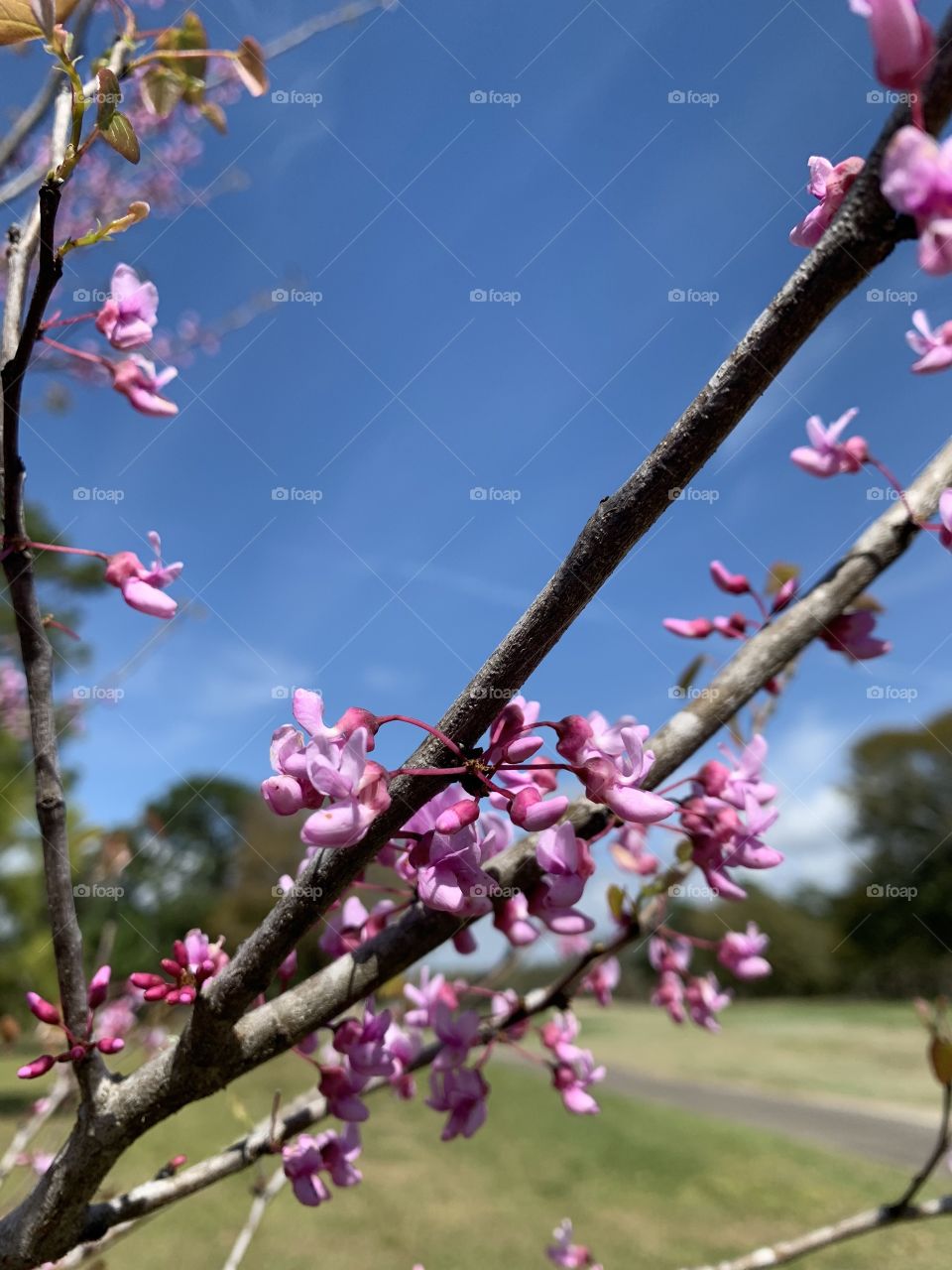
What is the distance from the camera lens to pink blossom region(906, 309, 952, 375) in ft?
1.96

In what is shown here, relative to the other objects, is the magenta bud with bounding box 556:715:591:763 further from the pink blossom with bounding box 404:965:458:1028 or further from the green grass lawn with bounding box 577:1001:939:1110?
the green grass lawn with bounding box 577:1001:939:1110

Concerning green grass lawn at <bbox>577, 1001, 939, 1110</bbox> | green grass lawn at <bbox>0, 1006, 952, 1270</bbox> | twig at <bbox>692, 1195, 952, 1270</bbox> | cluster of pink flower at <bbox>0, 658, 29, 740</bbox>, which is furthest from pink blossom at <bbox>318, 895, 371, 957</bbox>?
green grass lawn at <bbox>577, 1001, 939, 1110</bbox>

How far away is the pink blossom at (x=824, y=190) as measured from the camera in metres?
0.57

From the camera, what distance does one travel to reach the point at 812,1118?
924 centimetres

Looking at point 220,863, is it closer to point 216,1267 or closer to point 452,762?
point 216,1267

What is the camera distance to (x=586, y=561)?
489mm

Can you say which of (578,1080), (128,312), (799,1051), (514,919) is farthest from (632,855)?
(799,1051)

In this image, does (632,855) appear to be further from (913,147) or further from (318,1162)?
(913,147)

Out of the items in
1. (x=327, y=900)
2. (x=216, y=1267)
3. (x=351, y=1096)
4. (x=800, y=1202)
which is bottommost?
(x=216, y=1267)

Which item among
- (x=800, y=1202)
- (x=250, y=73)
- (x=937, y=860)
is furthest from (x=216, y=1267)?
(x=937, y=860)

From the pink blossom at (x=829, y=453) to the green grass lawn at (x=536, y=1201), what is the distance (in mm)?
4057

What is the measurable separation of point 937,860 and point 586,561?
80.4 feet

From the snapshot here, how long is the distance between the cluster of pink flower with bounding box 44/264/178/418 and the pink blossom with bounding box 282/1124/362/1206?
Answer: 883 mm

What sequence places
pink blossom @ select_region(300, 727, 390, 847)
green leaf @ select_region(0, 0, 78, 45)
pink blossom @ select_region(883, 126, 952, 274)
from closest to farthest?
pink blossom @ select_region(883, 126, 952, 274) → pink blossom @ select_region(300, 727, 390, 847) → green leaf @ select_region(0, 0, 78, 45)
